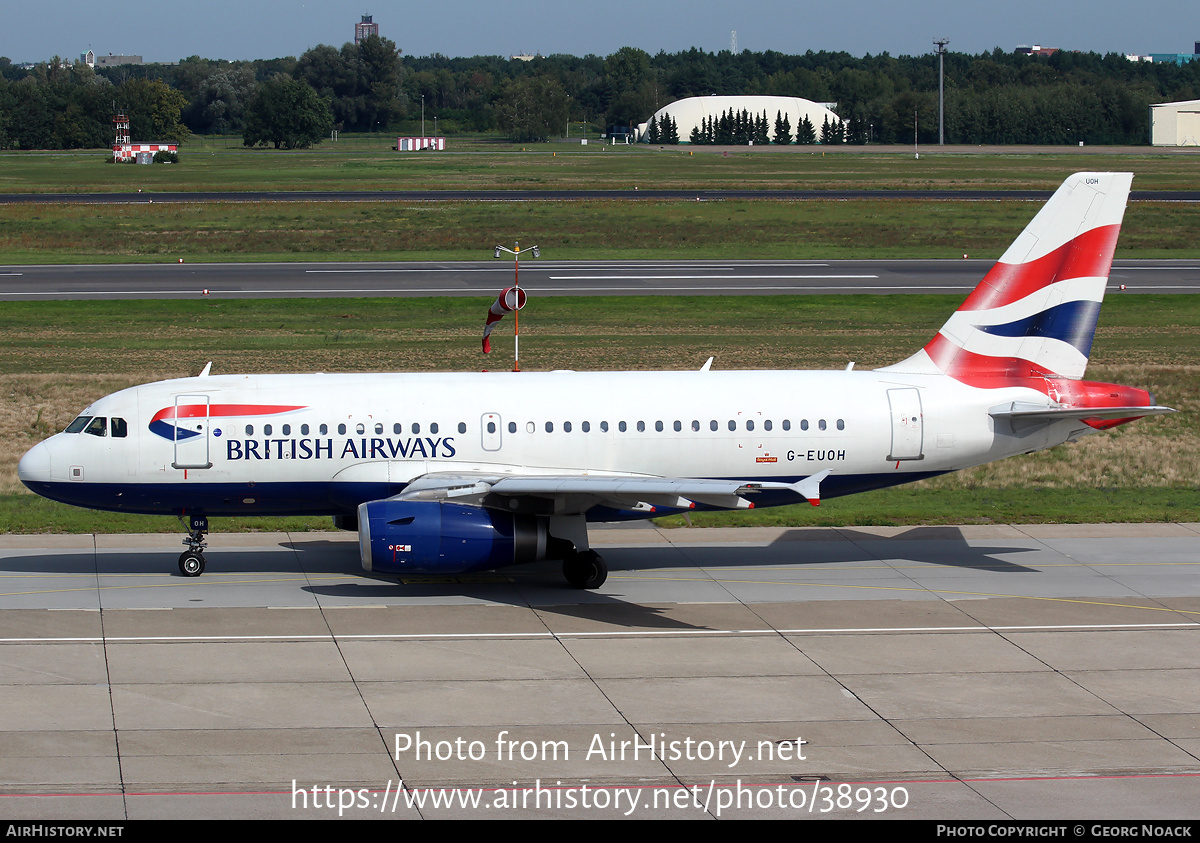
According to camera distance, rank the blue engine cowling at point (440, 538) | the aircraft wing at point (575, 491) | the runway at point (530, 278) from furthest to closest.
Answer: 1. the runway at point (530, 278)
2. the blue engine cowling at point (440, 538)
3. the aircraft wing at point (575, 491)

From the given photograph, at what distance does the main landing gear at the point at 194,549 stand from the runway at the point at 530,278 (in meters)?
38.8

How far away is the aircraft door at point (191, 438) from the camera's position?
997 inches

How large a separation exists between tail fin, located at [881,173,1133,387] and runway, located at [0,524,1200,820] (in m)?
4.25

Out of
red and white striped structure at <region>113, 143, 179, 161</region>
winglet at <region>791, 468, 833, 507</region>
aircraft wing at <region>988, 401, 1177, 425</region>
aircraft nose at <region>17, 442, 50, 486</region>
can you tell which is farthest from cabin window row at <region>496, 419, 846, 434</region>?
red and white striped structure at <region>113, 143, 179, 161</region>

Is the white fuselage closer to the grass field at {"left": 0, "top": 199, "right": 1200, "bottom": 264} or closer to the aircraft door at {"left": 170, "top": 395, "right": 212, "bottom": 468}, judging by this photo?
the aircraft door at {"left": 170, "top": 395, "right": 212, "bottom": 468}

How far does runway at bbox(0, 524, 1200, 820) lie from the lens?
1602 cm

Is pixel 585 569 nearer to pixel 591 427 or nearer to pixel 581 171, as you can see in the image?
pixel 591 427

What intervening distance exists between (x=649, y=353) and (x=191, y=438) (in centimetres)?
2651

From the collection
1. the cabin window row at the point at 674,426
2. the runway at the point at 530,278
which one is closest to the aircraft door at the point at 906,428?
the cabin window row at the point at 674,426

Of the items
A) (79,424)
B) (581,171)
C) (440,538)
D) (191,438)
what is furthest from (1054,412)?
(581,171)

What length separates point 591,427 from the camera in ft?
84.7

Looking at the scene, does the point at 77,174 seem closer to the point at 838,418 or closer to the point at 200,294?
the point at 200,294

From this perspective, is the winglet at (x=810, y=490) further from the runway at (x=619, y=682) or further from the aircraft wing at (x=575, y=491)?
the runway at (x=619, y=682)
